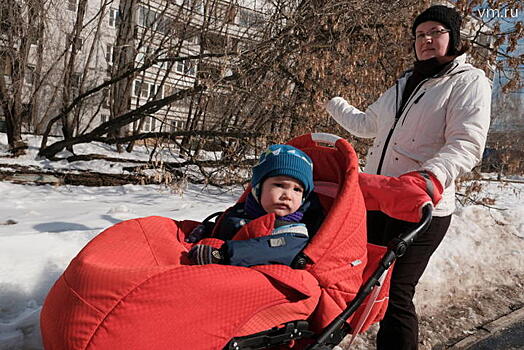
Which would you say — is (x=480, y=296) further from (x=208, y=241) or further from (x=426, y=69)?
(x=208, y=241)

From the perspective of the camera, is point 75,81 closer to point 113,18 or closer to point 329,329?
point 113,18

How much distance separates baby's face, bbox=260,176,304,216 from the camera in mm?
2264

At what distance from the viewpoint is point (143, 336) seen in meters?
1.51

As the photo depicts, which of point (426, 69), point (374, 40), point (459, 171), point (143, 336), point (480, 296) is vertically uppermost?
point (374, 40)

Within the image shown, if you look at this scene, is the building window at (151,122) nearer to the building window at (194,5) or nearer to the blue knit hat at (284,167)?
the building window at (194,5)

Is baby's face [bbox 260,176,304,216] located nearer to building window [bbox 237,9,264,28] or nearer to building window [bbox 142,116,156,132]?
building window [bbox 237,9,264,28]

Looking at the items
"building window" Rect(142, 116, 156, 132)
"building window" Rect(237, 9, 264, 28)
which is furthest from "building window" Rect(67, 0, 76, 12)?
"building window" Rect(237, 9, 264, 28)

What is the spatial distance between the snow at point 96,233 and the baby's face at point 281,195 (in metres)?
1.44

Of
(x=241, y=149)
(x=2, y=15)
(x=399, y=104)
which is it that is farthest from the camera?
(x=2, y=15)

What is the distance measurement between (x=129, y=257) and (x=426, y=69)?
6.14 feet

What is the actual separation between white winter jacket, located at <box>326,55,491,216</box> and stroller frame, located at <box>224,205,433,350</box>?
332mm

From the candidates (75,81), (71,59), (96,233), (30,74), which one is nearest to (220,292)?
(96,233)

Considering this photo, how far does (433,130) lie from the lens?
2.32 meters

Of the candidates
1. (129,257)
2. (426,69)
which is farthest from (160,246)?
(426,69)
